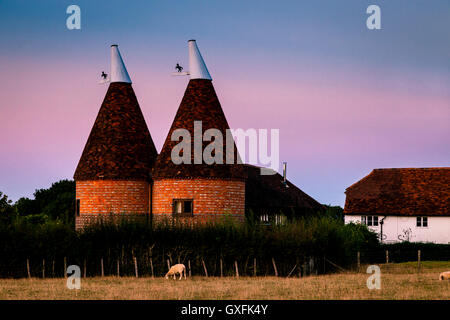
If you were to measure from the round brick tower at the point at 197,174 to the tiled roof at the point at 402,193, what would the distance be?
22443mm

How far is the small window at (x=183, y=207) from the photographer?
120ft

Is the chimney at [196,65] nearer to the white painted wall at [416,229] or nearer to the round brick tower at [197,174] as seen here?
the round brick tower at [197,174]

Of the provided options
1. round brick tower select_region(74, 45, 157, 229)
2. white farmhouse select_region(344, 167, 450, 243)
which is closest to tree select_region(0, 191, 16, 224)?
round brick tower select_region(74, 45, 157, 229)

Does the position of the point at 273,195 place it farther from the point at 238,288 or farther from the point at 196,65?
the point at 238,288

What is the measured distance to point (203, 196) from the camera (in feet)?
120

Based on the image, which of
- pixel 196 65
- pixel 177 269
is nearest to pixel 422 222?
pixel 196 65

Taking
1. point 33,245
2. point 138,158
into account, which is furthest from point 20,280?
point 138,158

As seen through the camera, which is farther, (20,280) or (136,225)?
(136,225)

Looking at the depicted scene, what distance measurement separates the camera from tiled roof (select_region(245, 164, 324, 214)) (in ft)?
161

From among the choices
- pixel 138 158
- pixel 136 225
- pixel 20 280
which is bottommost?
pixel 20 280

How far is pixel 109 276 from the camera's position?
3322 cm

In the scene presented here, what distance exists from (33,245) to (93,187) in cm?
559
